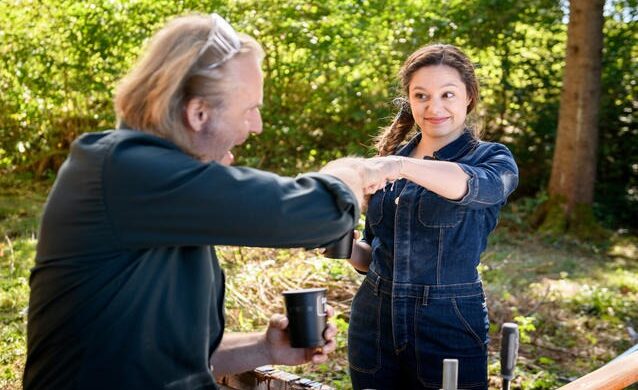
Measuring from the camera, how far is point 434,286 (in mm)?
2824

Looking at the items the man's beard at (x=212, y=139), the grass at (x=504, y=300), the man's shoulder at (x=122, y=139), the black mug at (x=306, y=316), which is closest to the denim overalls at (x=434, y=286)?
the black mug at (x=306, y=316)

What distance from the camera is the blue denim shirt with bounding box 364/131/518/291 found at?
2.82m

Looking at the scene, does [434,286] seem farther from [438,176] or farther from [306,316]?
[306,316]

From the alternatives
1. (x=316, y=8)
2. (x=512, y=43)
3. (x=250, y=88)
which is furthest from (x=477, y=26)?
(x=250, y=88)

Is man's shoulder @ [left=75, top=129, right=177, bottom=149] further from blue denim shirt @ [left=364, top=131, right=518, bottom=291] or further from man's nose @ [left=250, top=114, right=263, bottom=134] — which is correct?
blue denim shirt @ [left=364, top=131, right=518, bottom=291]

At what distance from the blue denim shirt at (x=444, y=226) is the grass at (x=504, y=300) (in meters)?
1.88

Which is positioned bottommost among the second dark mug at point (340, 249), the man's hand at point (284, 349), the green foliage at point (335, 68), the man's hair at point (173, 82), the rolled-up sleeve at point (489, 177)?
the man's hand at point (284, 349)

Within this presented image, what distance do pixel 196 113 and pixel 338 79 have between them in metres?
8.76

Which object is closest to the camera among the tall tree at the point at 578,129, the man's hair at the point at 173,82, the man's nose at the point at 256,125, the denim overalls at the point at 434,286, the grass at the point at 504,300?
the man's hair at the point at 173,82

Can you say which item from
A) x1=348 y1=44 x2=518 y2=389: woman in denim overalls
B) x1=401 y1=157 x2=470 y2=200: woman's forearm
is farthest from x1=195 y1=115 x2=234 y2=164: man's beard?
x1=348 y1=44 x2=518 y2=389: woman in denim overalls

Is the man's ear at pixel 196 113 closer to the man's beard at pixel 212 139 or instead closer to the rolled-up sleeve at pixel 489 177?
Answer: the man's beard at pixel 212 139

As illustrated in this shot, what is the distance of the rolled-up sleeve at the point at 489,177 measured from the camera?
2686mm

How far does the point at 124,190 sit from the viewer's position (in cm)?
170

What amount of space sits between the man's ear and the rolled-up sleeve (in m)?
1.09
